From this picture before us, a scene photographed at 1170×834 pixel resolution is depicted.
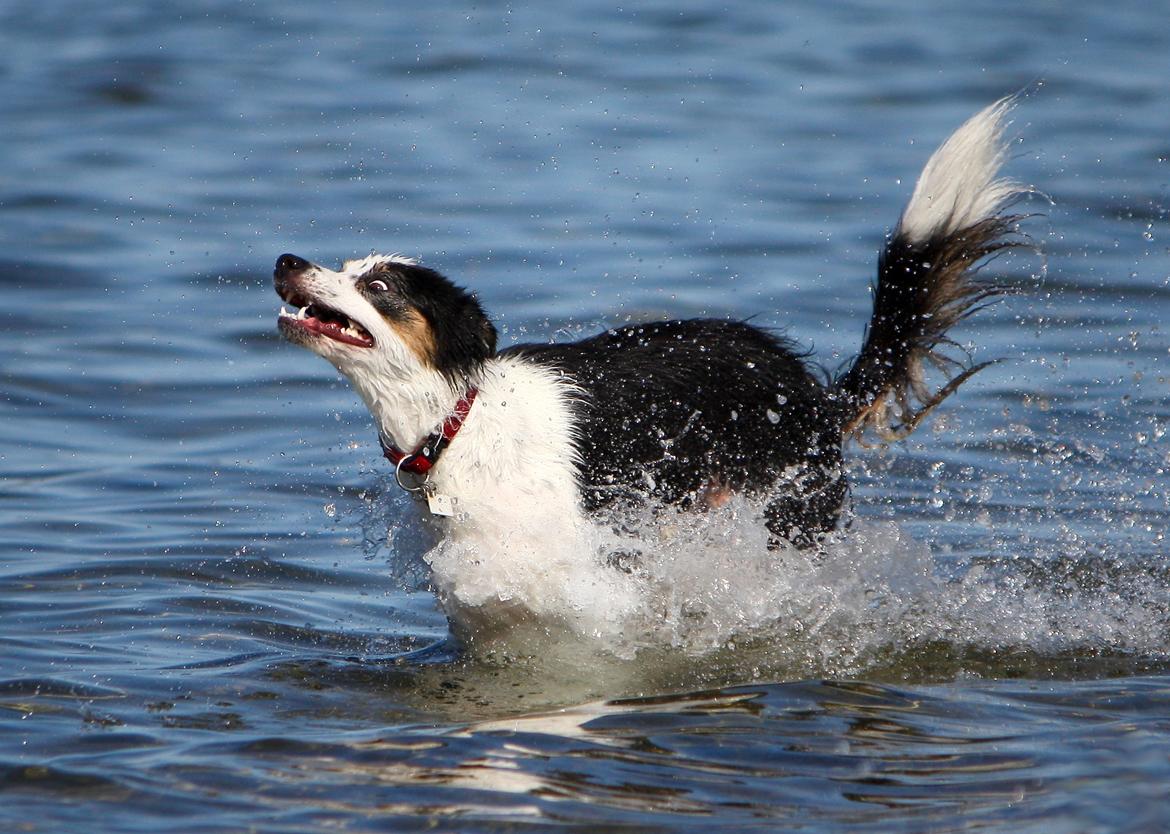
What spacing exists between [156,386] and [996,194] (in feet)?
16.4

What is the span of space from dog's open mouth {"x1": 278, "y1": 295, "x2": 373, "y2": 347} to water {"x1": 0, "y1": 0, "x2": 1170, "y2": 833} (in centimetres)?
79

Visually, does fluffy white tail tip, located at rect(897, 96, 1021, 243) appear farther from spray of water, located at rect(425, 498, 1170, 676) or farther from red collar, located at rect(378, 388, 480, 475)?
red collar, located at rect(378, 388, 480, 475)

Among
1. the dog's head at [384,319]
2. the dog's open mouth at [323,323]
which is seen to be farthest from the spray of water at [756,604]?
the dog's open mouth at [323,323]

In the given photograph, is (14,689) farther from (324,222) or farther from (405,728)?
(324,222)

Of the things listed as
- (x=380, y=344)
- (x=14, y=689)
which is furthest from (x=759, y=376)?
(x=14, y=689)

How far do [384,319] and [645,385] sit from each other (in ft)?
3.56

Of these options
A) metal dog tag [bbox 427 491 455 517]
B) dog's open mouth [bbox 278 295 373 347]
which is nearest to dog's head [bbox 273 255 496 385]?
dog's open mouth [bbox 278 295 373 347]

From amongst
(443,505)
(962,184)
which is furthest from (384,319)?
(962,184)

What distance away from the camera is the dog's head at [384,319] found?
497 cm

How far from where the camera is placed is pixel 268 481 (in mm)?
7820

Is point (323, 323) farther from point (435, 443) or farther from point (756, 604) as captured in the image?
point (756, 604)

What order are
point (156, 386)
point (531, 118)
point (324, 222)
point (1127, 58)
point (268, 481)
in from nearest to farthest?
point (268, 481), point (156, 386), point (324, 222), point (531, 118), point (1127, 58)

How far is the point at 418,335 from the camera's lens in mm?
5082

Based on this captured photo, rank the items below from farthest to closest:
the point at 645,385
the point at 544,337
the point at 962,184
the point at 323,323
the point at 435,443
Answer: the point at 544,337
the point at 962,184
the point at 645,385
the point at 435,443
the point at 323,323
